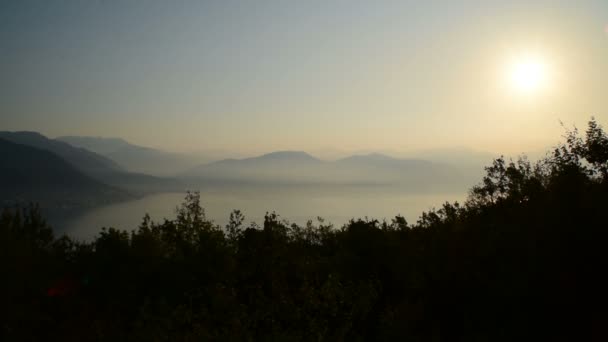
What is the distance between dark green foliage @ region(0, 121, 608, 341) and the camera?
2925 centimetres

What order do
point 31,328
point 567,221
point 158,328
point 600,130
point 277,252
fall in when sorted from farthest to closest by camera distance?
point 600,130
point 277,252
point 567,221
point 31,328
point 158,328

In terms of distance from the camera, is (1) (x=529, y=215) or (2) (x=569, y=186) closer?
(2) (x=569, y=186)

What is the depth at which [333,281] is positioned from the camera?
32438 millimetres

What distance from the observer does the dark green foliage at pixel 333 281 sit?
2925cm

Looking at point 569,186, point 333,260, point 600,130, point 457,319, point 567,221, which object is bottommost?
point 457,319

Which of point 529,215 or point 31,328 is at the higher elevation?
point 529,215

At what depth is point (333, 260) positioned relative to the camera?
44.3m

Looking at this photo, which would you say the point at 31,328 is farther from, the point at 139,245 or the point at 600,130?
the point at 600,130

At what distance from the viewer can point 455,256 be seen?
1585 inches

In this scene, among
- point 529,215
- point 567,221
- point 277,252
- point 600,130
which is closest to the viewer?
point 567,221

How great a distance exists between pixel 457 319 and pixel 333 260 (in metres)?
14.0

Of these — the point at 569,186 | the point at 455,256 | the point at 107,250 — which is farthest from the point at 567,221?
the point at 107,250

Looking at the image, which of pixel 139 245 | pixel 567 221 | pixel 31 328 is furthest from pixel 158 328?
pixel 567 221

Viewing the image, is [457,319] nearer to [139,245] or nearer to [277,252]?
[277,252]
